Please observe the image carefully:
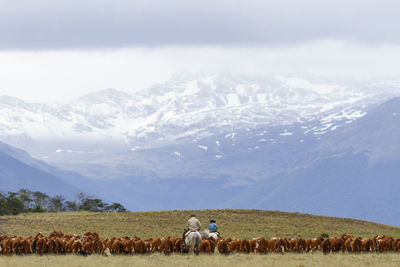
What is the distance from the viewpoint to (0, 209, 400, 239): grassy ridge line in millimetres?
85312

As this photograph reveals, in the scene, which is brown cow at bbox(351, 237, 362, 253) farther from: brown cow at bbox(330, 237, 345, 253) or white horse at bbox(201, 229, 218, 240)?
white horse at bbox(201, 229, 218, 240)

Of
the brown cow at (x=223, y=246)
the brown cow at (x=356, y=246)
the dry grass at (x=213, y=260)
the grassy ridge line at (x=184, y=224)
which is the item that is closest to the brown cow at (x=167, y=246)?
the dry grass at (x=213, y=260)

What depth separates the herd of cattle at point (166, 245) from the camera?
184ft

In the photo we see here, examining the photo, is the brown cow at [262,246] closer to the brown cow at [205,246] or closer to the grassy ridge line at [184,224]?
the brown cow at [205,246]

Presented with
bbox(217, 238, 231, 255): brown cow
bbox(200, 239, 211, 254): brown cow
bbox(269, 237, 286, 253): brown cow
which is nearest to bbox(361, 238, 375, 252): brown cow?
bbox(269, 237, 286, 253): brown cow

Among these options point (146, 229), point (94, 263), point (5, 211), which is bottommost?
point (94, 263)

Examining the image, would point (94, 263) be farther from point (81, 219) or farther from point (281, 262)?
point (81, 219)

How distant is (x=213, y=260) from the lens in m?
50.3

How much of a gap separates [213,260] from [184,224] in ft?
144

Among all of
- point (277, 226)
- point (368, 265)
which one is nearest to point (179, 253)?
point (368, 265)

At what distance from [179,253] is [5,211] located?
13141 centimetres

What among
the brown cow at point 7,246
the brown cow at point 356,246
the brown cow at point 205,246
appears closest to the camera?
the brown cow at point 205,246

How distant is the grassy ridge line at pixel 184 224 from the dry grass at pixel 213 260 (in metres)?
27.5

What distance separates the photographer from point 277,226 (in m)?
93.4
